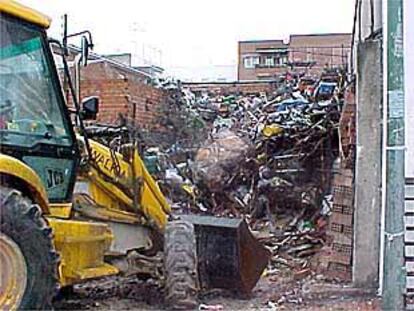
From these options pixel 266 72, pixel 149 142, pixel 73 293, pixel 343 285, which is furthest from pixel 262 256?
pixel 266 72

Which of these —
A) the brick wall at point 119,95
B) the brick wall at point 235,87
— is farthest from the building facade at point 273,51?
the brick wall at point 119,95

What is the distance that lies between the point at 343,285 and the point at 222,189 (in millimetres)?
4120

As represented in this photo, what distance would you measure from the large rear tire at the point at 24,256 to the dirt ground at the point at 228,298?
4.34 feet

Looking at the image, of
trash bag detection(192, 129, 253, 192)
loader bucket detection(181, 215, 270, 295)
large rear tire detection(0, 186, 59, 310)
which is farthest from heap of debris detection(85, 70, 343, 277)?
large rear tire detection(0, 186, 59, 310)

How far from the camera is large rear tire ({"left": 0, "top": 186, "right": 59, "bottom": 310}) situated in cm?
532

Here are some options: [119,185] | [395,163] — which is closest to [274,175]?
[119,185]

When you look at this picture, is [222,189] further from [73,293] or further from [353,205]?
[73,293]

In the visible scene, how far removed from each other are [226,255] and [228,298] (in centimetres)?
46

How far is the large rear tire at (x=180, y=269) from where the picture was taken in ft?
22.1

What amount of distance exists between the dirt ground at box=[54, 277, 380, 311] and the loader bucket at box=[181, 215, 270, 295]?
154 millimetres

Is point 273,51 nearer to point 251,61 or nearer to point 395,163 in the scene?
point 251,61

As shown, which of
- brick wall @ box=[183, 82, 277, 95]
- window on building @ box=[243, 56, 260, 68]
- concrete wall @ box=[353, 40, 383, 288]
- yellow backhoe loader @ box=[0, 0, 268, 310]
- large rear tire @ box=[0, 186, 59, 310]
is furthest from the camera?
window on building @ box=[243, 56, 260, 68]

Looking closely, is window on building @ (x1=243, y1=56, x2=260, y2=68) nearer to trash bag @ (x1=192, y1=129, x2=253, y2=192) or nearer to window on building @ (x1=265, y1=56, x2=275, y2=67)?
window on building @ (x1=265, y1=56, x2=275, y2=67)

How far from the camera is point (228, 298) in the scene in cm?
745
